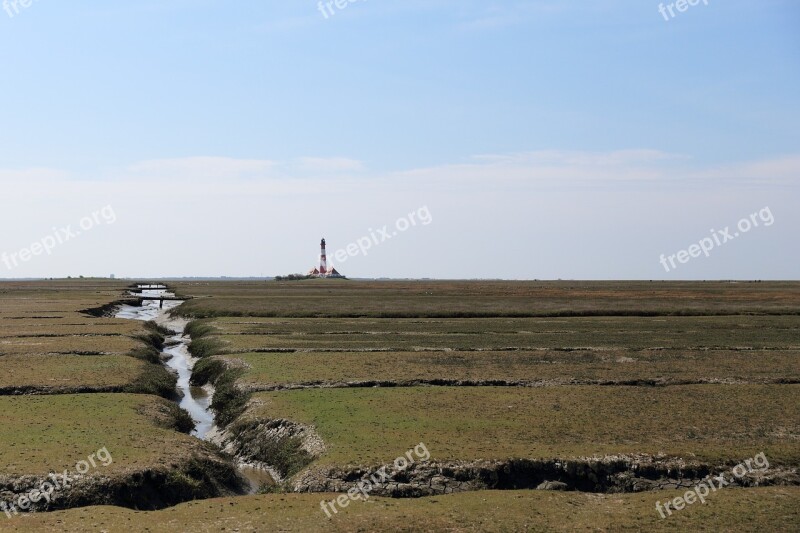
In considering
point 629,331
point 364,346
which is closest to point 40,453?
point 364,346

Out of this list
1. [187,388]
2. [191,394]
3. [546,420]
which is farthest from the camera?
[187,388]

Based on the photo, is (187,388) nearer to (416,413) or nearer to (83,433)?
(83,433)

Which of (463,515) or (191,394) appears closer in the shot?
(463,515)

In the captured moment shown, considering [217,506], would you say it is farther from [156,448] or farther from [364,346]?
[364,346]

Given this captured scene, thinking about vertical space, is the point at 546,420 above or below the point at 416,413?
below

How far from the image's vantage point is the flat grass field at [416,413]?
1731cm

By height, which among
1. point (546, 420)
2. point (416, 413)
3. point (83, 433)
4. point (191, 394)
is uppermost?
point (83, 433)

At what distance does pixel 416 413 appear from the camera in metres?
26.5

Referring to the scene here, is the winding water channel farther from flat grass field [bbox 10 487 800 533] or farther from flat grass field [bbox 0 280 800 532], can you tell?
flat grass field [bbox 10 487 800 533]

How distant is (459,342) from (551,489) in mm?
29061

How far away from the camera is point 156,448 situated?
862 inches

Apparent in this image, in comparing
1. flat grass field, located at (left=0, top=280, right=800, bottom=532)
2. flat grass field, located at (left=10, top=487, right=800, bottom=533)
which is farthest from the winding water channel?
flat grass field, located at (left=10, top=487, right=800, bottom=533)

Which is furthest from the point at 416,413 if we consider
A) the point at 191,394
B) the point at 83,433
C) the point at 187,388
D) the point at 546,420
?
the point at 187,388

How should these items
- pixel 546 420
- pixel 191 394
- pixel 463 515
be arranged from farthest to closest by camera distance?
pixel 191 394
pixel 546 420
pixel 463 515
